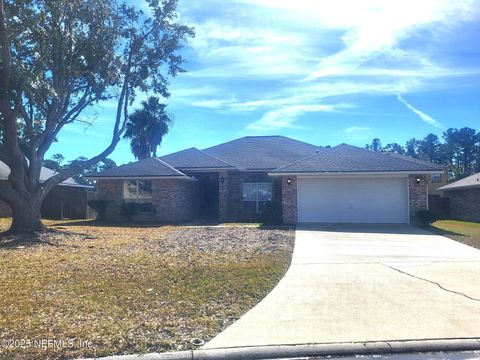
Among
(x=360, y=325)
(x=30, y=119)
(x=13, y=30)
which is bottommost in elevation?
(x=360, y=325)

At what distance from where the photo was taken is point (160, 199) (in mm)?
24297

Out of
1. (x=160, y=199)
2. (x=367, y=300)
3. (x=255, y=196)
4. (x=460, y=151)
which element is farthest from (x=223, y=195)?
(x=460, y=151)

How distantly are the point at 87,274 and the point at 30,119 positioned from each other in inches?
410

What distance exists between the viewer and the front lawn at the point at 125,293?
5.25 metres

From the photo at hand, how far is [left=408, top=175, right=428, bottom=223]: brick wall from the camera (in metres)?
20.8

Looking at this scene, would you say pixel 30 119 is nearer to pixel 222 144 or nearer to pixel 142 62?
pixel 142 62

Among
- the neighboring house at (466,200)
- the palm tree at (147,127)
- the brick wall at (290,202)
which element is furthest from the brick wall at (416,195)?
the palm tree at (147,127)

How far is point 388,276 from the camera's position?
8727 mm

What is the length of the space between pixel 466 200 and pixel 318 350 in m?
27.4

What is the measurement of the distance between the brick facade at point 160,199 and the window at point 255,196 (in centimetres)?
337

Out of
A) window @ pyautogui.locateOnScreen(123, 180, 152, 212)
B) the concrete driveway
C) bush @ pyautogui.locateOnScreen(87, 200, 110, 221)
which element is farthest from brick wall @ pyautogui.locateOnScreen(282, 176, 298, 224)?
bush @ pyautogui.locateOnScreen(87, 200, 110, 221)

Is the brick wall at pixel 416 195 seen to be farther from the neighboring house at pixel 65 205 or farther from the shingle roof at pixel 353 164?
the neighboring house at pixel 65 205

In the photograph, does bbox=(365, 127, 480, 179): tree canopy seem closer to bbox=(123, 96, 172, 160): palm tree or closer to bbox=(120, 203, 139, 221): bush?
bbox=(123, 96, 172, 160): palm tree

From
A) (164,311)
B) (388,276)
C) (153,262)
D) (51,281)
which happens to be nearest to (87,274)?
(51,281)
